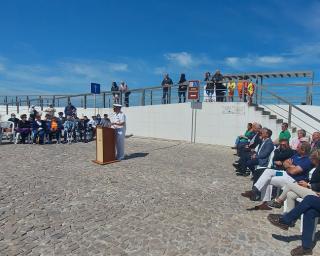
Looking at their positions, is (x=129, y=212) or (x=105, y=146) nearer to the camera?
(x=129, y=212)

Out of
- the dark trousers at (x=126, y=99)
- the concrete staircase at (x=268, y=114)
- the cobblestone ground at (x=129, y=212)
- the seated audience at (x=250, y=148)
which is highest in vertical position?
the dark trousers at (x=126, y=99)

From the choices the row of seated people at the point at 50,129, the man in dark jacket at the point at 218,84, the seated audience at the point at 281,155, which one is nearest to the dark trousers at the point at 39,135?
the row of seated people at the point at 50,129

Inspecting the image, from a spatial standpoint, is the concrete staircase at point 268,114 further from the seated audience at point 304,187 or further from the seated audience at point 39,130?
the seated audience at point 39,130

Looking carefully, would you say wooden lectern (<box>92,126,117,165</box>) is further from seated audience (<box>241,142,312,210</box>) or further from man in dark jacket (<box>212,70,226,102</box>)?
man in dark jacket (<box>212,70,226,102</box>)

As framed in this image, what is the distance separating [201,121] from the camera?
16.0 meters

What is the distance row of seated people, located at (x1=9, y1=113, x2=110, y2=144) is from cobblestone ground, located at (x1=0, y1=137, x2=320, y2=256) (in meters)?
5.04

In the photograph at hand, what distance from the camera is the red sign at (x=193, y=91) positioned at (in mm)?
15976

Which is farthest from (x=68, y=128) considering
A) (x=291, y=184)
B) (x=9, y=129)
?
(x=291, y=184)

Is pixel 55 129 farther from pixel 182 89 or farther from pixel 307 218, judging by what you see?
pixel 307 218

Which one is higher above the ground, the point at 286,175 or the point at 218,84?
the point at 218,84

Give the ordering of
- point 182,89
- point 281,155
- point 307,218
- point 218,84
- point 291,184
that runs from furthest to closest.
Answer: point 182,89 < point 218,84 < point 281,155 < point 291,184 < point 307,218

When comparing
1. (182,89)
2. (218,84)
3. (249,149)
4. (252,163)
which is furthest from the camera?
(182,89)

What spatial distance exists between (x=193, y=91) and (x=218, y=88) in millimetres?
1191

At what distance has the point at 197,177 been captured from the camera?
27.3 feet
